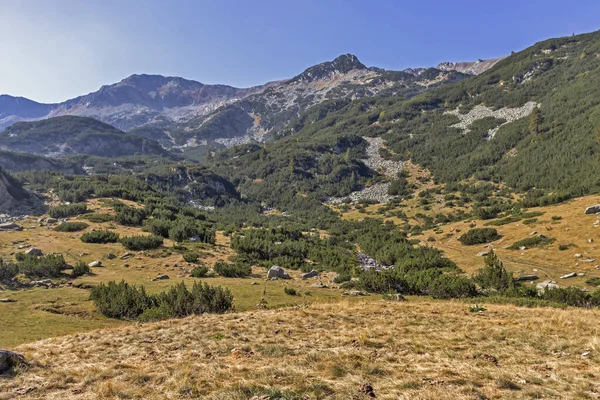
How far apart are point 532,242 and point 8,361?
49.1 m

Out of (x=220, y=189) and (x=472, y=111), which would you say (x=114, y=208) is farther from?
(x=472, y=111)

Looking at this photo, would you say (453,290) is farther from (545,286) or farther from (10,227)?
(10,227)

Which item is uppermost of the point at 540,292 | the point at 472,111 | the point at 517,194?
the point at 472,111

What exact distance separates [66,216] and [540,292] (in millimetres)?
70917

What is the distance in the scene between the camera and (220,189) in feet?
409

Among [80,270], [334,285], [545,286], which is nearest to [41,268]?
[80,270]

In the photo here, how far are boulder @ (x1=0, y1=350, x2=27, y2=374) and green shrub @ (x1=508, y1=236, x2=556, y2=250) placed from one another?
48087 mm

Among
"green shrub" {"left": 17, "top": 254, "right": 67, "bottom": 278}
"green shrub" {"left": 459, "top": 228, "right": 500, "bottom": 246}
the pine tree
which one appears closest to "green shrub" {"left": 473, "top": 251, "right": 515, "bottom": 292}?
"green shrub" {"left": 459, "top": 228, "right": 500, "bottom": 246}

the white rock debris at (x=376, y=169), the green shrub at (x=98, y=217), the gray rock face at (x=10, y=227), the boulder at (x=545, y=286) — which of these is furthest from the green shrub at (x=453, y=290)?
the white rock debris at (x=376, y=169)

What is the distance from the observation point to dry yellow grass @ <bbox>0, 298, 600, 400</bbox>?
7945 millimetres

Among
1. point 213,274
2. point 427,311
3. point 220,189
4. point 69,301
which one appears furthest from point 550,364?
point 220,189

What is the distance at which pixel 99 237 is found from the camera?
1752 inches

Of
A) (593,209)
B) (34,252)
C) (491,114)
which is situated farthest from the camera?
(491,114)

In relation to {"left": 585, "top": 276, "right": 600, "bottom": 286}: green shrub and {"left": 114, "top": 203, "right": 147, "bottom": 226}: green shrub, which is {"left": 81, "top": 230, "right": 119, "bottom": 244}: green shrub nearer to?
{"left": 114, "top": 203, "right": 147, "bottom": 226}: green shrub
